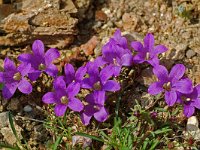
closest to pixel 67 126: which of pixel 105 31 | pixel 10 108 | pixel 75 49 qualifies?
pixel 10 108

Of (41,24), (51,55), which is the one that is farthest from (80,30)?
(51,55)

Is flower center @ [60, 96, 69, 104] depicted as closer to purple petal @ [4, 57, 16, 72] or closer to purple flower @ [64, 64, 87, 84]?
purple flower @ [64, 64, 87, 84]

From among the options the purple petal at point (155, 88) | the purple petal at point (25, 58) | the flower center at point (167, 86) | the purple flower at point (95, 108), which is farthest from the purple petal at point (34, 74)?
the flower center at point (167, 86)

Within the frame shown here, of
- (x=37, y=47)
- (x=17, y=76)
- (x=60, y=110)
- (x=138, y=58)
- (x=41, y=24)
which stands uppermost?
(x=41, y=24)

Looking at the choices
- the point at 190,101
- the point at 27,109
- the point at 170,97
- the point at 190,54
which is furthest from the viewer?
the point at 190,54

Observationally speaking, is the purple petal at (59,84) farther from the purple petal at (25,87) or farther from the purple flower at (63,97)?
the purple petal at (25,87)

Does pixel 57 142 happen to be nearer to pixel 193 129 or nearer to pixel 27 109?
pixel 27 109

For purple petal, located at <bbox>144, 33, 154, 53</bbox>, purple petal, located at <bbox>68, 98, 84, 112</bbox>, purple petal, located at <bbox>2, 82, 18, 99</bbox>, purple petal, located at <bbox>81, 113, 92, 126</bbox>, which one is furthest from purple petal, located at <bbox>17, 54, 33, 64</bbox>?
purple petal, located at <bbox>144, 33, 154, 53</bbox>

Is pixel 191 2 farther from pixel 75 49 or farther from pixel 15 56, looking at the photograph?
pixel 15 56
